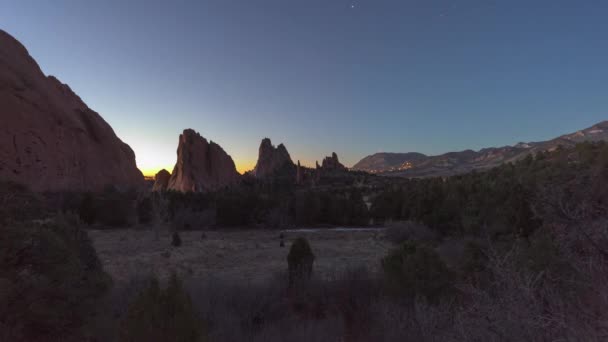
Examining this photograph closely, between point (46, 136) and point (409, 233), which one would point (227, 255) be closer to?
point (409, 233)

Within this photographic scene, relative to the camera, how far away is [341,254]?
20.9 metres

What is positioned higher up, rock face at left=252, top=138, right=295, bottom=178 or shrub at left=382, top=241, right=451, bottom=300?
rock face at left=252, top=138, right=295, bottom=178

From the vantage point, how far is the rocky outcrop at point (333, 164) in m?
124

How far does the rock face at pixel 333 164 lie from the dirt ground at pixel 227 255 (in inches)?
3686

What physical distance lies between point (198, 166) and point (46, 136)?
33.6 meters

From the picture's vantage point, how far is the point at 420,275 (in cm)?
865

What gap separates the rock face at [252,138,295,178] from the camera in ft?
358

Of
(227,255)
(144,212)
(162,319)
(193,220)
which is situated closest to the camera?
(162,319)

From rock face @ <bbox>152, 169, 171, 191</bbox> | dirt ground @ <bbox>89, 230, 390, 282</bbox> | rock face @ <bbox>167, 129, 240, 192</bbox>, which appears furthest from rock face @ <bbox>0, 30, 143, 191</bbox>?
dirt ground @ <bbox>89, 230, 390, 282</bbox>

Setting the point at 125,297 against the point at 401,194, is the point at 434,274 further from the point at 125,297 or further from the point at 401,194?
the point at 401,194

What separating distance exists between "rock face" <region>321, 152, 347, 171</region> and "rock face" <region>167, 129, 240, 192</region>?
4755 cm

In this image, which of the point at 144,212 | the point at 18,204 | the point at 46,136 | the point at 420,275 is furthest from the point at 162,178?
the point at 420,275

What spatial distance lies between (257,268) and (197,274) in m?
3.07

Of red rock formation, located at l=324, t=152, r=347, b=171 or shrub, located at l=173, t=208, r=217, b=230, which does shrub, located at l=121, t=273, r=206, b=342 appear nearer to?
shrub, located at l=173, t=208, r=217, b=230
